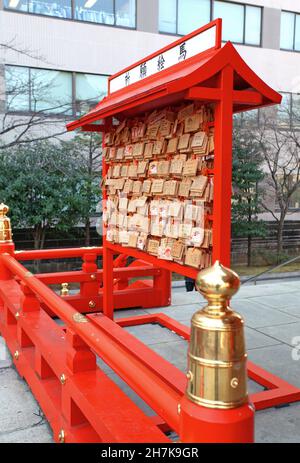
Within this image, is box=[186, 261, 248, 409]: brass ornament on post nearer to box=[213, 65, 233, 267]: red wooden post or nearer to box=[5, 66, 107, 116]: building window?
box=[213, 65, 233, 267]: red wooden post

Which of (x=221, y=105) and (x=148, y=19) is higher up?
(x=148, y=19)

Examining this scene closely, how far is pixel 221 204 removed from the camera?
346 cm

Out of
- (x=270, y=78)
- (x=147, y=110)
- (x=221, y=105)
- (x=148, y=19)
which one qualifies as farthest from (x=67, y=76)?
(x=221, y=105)

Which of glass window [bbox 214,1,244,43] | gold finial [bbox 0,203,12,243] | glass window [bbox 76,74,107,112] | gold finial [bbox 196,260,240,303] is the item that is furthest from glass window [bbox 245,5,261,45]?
gold finial [bbox 196,260,240,303]

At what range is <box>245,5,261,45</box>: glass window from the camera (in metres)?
16.2

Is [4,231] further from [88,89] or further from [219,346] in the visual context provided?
[88,89]

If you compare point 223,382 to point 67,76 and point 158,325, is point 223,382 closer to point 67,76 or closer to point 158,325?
point 158,325

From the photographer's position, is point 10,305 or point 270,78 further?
point 270,78

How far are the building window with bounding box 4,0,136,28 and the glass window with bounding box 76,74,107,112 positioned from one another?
1681 mm

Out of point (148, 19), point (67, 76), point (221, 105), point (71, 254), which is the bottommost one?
point (71, 254)

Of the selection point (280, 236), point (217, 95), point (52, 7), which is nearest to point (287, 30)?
point (280, 236)

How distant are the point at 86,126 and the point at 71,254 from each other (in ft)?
6.22

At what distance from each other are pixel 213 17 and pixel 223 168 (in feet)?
46.3
